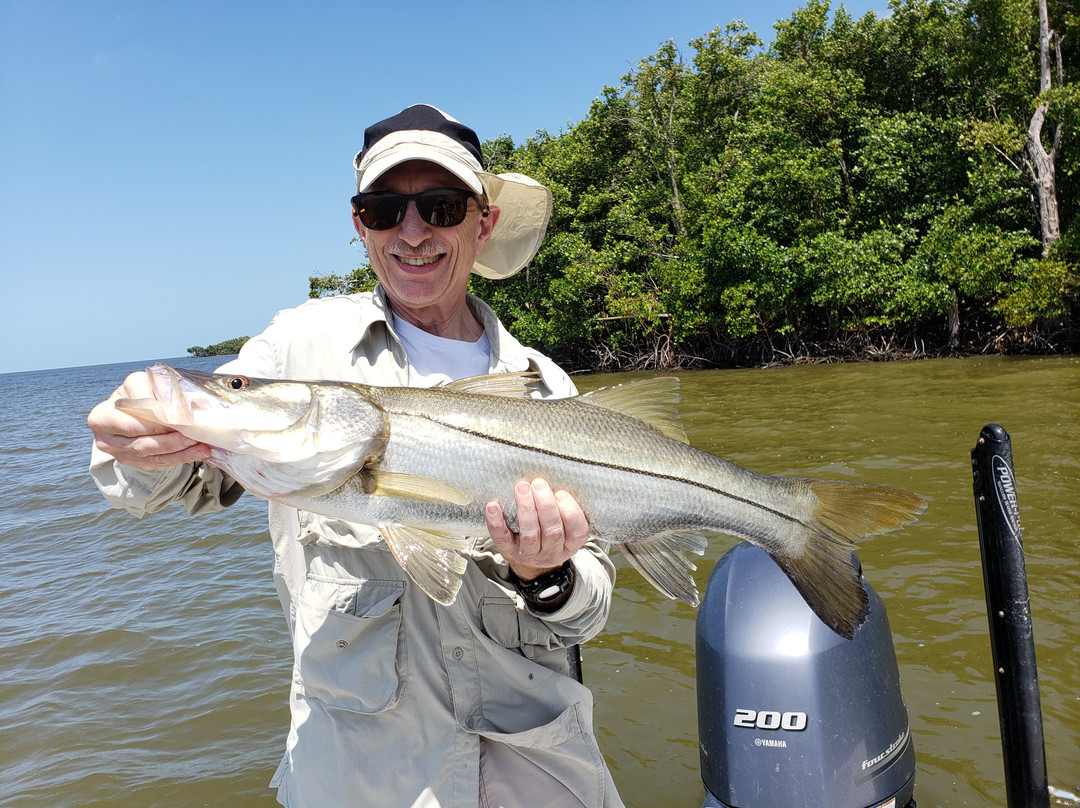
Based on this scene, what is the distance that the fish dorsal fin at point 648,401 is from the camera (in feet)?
8.00

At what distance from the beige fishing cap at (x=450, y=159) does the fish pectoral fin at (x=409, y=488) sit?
1109 millimetres

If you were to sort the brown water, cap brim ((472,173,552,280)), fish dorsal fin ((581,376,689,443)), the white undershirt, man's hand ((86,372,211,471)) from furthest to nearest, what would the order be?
the brown water, cap brim ((472,173,552,280)), the white undershirt, fish dorsal fin ((581,376,689,443)), man's hand ((86,372,211,471))

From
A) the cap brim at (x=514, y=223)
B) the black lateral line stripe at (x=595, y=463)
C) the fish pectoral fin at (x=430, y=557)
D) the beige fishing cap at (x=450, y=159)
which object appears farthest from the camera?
the cap brim at (x=514, y=223)

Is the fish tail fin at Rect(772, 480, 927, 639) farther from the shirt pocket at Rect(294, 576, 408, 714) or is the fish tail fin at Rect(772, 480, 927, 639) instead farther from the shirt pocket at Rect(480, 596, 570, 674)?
the shirt pocket at Rect(294, 576, 408, 714)

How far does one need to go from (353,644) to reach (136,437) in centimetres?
87

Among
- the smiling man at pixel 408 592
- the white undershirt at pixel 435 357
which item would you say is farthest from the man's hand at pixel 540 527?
the white undershirt at pixel 435 357

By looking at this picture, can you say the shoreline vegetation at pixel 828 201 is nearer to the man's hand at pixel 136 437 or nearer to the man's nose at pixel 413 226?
the man's nose at pixel 413 226

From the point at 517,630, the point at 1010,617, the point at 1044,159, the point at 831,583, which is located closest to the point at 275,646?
the point at 517,630

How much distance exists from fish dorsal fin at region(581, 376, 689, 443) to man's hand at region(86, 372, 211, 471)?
126cm

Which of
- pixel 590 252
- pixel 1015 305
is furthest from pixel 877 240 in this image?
pixel 590 252

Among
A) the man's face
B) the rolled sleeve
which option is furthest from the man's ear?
the rolled sleeve

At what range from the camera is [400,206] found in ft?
8.63

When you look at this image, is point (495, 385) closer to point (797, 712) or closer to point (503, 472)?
point (503, 472)

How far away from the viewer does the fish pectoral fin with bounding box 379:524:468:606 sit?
200 centimetres
